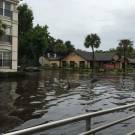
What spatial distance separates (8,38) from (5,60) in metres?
2.93

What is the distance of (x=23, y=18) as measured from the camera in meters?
77.0

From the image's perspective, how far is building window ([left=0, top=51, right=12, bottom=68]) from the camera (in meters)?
47.9

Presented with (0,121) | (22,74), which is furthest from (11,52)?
(0,121)

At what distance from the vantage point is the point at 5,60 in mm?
48562

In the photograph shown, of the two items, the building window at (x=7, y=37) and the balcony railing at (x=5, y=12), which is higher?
the balcony railing at (x=5, y=12)

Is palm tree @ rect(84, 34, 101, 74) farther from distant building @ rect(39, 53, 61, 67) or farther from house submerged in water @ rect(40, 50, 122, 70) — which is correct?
distant building @ rect(39, 53, 61, 67)

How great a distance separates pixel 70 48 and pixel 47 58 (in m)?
7.94

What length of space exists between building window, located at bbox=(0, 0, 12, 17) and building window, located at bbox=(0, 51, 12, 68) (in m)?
4.93

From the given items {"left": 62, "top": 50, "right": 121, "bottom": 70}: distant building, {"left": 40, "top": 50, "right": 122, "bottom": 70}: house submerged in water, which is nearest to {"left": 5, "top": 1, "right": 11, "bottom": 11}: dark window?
{"left": 40, "top": 50, "right": 122, "bottom": 70}: house submerged in water

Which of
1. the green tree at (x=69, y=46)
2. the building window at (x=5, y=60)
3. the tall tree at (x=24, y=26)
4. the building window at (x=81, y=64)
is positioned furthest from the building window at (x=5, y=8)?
the green tree at (x=69, y=46)

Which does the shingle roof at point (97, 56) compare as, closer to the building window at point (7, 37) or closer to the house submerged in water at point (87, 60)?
the house submerged in water at point (87, 60)

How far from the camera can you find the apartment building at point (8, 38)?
4819 cm

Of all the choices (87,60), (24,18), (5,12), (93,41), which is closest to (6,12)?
(5,12)

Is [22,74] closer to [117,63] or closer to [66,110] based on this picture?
[66,110]
